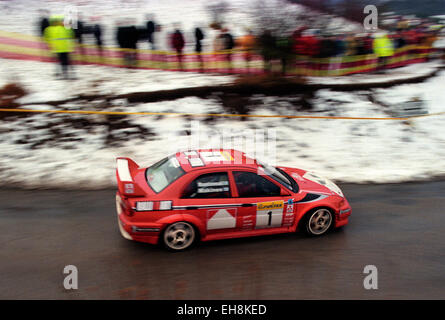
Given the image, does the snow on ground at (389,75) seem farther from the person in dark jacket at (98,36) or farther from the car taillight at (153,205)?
the car taillight at (153,205)

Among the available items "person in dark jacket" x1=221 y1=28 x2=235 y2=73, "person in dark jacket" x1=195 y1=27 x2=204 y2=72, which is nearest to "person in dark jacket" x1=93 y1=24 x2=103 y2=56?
"person in dark jacket" x1=195 y1=27 x2=204 y2=72

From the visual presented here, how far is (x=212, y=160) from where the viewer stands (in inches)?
239

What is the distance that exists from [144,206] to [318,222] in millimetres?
2814

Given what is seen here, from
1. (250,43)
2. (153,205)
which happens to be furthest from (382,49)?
(153,205)

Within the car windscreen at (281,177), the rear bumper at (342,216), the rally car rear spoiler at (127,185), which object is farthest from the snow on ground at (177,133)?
the car windscreen at (281,177)

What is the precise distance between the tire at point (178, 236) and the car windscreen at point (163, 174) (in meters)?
0.60

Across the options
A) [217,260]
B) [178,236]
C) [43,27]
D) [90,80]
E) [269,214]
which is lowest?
[217,260]

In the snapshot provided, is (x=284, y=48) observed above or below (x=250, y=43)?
below

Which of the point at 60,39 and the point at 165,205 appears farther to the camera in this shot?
the point at 60,39

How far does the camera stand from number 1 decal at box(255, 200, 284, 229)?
19.4ft

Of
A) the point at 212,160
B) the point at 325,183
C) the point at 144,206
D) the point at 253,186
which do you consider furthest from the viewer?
the point at 325,183

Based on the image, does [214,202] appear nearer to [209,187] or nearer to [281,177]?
[209,187]

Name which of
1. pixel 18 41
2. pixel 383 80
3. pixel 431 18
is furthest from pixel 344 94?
pixel 431 18
